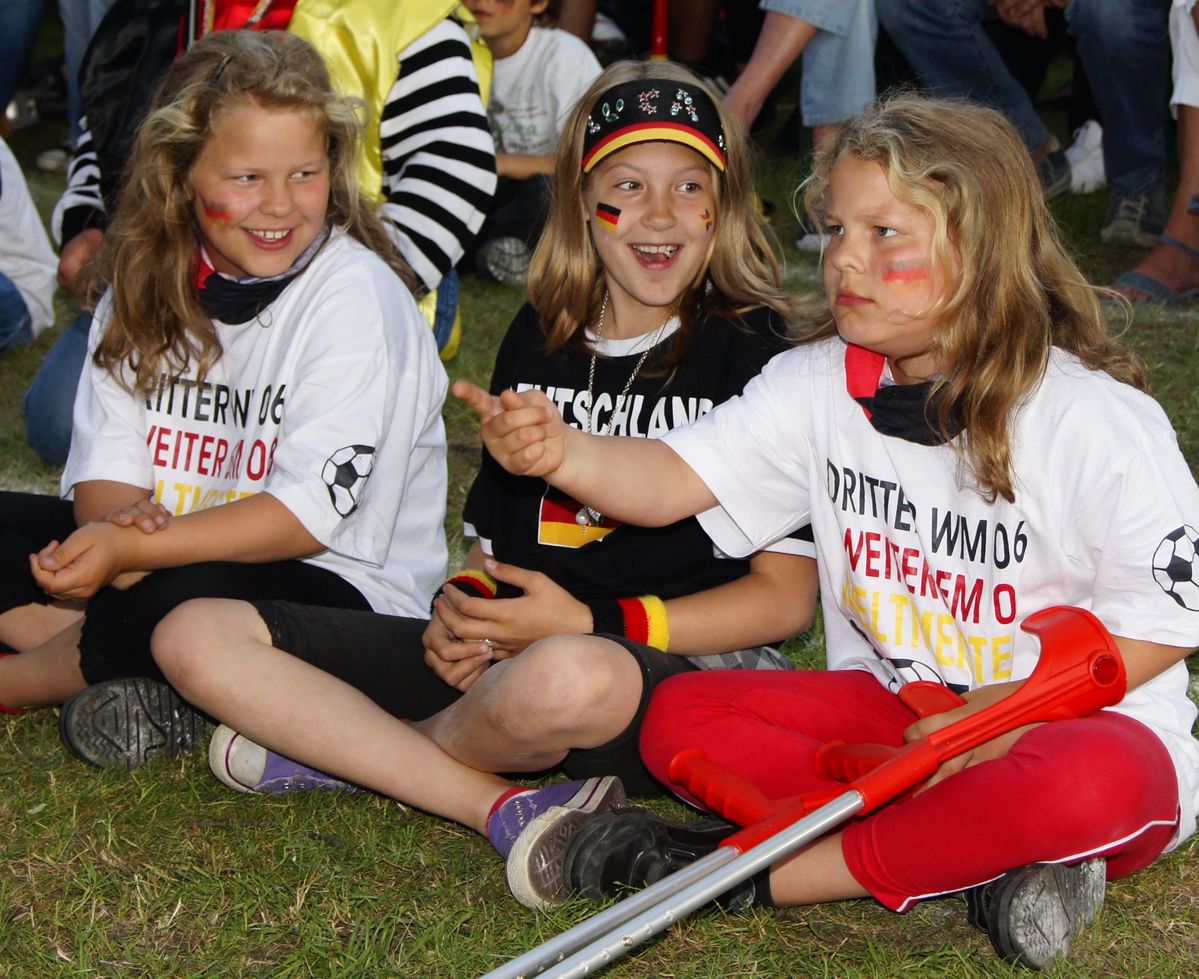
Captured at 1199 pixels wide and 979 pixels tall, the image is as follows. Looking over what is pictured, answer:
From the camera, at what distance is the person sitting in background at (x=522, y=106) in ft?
18.9

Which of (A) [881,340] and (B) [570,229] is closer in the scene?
(A) [881,340]

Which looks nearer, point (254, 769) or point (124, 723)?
point (254, 769)

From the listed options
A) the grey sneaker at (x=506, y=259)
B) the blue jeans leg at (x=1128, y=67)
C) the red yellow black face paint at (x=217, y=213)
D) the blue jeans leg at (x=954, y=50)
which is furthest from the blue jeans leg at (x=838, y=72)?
the red yellow black face paint at (x=217, y=213)

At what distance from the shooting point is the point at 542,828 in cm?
236

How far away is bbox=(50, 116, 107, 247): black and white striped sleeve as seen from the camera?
4.09 metres

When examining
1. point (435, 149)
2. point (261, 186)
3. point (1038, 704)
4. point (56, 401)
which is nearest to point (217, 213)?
point (261, 186)

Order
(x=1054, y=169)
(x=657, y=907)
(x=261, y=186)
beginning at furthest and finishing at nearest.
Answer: (x=1054, y=169) < (x=261, y=186) < (x=657, y=907)

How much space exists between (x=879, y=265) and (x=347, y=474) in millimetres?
999

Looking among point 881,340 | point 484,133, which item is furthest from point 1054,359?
point 484,133

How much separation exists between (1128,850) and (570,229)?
4.87 ft

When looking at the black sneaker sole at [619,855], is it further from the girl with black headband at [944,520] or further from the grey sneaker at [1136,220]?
the grey sneaker at [1136,220]

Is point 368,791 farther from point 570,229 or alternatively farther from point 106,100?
point 106,100

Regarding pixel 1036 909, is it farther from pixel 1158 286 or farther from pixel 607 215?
pixel 1158 286

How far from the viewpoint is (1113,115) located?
5.32m
